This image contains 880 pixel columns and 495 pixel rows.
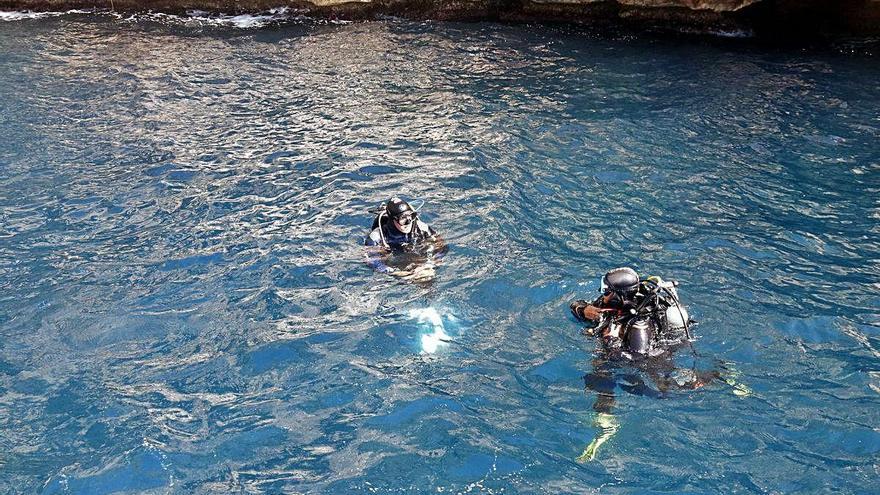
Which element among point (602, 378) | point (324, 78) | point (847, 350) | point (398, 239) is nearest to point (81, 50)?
point (324, 78)

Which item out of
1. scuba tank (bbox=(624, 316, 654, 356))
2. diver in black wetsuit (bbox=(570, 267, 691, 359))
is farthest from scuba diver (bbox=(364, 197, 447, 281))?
scuba tank (bbox=(624, 316, 654, 356))

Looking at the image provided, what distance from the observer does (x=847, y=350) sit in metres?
7.39

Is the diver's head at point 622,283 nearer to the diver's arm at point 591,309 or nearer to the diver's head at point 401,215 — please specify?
the diver's arm at point 591,309

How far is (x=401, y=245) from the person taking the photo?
9109mm

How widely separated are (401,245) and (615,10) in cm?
1110

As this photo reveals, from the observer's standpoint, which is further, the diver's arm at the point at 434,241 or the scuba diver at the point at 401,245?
the diver's arm at the point at 434,241

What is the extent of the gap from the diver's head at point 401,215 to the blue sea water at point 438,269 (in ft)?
2.04

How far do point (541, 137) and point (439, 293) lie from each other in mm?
4503

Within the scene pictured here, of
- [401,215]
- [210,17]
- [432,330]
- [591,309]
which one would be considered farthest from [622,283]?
[210,17]

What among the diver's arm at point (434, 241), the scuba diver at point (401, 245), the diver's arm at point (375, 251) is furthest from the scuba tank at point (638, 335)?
the diver's arm at point (375, 251)

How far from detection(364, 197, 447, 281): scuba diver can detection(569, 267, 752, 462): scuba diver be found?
7.90 feet

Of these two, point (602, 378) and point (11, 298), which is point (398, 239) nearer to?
point (602, 378)

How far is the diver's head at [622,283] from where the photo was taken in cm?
683

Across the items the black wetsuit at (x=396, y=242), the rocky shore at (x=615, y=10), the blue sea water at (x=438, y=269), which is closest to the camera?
the blue sea water at (x=438, y=269)
